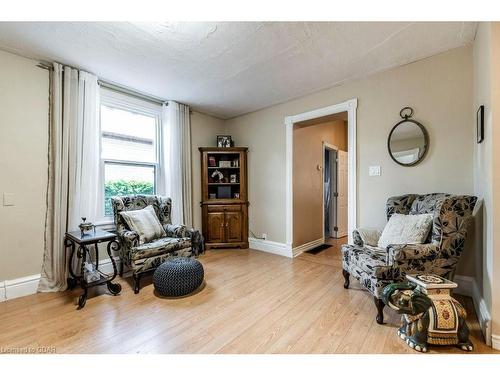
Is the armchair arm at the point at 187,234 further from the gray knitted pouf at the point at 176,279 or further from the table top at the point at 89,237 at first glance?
the table top at the point at 89,237

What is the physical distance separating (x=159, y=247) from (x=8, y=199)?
59.9 inches

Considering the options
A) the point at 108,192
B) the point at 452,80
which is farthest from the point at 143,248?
the point at 452,80

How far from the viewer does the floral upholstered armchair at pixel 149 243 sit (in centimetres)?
256

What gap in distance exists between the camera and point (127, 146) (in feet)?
11.2

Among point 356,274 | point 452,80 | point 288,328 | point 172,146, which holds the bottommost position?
point 288,328

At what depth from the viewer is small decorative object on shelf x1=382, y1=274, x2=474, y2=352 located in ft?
5.05

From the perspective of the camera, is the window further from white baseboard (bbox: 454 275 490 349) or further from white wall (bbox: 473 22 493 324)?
white baseboard (bbox: 454 275 490 349)

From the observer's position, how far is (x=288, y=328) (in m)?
1.82

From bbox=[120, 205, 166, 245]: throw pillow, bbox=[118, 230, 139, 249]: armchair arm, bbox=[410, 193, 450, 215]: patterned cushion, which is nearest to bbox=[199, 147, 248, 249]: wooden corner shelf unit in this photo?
bbox=[120, 205, 166, 245]: throw pillow

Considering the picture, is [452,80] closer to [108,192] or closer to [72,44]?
[72,44]

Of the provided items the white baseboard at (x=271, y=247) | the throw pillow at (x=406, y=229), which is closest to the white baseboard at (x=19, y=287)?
the white baseboard at (x=271, y=247)

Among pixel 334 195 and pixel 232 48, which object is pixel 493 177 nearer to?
pixel 232 48

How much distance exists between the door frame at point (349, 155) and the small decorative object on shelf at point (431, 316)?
1.41 meters
